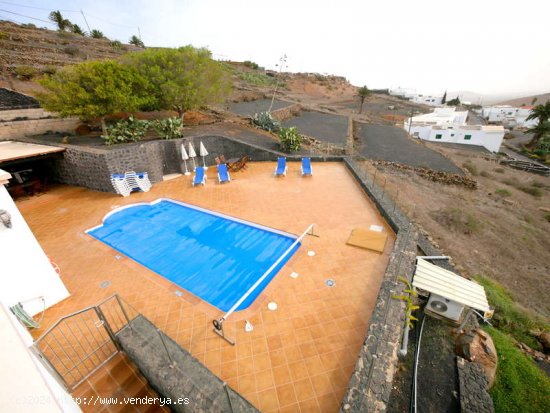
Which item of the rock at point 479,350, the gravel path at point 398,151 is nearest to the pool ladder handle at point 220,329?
the rock at point 479,350

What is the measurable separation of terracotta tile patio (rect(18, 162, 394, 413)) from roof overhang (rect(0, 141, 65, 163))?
207 cm

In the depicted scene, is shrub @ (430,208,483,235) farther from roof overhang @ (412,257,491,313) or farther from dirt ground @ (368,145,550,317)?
roof overhang @ (412,257,491,313)

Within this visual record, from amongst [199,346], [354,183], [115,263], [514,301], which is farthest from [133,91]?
[514,301]

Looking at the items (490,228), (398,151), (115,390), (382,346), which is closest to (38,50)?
(115,390)

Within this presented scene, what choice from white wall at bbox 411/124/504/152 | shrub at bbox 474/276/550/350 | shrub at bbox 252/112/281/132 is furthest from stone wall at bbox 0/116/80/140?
white wall at bbox 411/124/504/152

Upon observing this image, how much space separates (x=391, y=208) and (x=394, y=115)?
160ft

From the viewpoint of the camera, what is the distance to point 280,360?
4191 mm

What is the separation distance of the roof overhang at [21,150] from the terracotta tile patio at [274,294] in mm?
2069

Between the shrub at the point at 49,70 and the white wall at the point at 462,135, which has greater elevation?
the shrub at the point at 49,70

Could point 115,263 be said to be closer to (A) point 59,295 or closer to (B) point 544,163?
(A) point 59,295

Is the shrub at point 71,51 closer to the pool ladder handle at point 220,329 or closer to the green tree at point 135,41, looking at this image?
the green tree at point 135,41

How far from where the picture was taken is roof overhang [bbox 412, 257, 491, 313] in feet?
17.6

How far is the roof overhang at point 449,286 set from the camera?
17.6 ft

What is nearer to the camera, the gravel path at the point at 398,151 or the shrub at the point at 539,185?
the shrub at the point at 539,185
